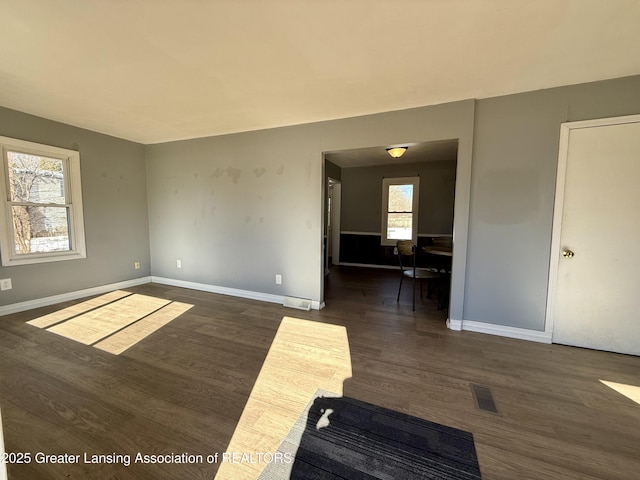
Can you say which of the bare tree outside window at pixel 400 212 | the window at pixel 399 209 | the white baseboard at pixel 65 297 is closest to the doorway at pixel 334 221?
the window at pixel 399 209

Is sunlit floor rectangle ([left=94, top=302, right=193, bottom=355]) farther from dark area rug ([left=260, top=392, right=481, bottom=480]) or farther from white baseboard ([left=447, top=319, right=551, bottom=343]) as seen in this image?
white baseboard ([left=447, top=319, right=551, bottom=343])

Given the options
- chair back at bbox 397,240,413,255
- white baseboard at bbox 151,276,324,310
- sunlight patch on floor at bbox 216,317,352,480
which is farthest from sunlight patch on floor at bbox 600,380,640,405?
white baseboard at bbox 151,276,324,310

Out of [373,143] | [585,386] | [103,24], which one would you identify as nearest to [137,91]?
[103,24]

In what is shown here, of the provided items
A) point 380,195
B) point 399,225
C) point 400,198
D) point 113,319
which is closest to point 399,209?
point 400,198

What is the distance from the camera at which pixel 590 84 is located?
7.39 feet

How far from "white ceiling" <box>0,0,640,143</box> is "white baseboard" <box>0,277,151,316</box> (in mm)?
2292

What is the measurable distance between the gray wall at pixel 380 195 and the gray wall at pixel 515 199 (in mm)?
2929

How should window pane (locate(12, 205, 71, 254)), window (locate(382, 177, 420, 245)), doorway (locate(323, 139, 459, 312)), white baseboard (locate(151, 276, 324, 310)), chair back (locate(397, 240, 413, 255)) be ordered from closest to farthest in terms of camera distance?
window pane (locate(12, 205, 71, 254))
white baseboard (locate(151, 276, 324, 310))
chair back (locate(397, 240, 413, 255))
doorway (locate(323, 139, 459, 312))
window (locate(382, 177, 420, 245))

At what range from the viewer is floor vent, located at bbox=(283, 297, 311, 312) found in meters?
3.33

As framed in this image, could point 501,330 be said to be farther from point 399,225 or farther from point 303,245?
point 399,225

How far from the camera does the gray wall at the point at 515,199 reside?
7.86 feet

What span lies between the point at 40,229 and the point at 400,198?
6.00 m

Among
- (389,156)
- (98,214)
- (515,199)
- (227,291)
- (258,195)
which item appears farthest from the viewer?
(389,156)

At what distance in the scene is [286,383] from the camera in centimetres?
188
